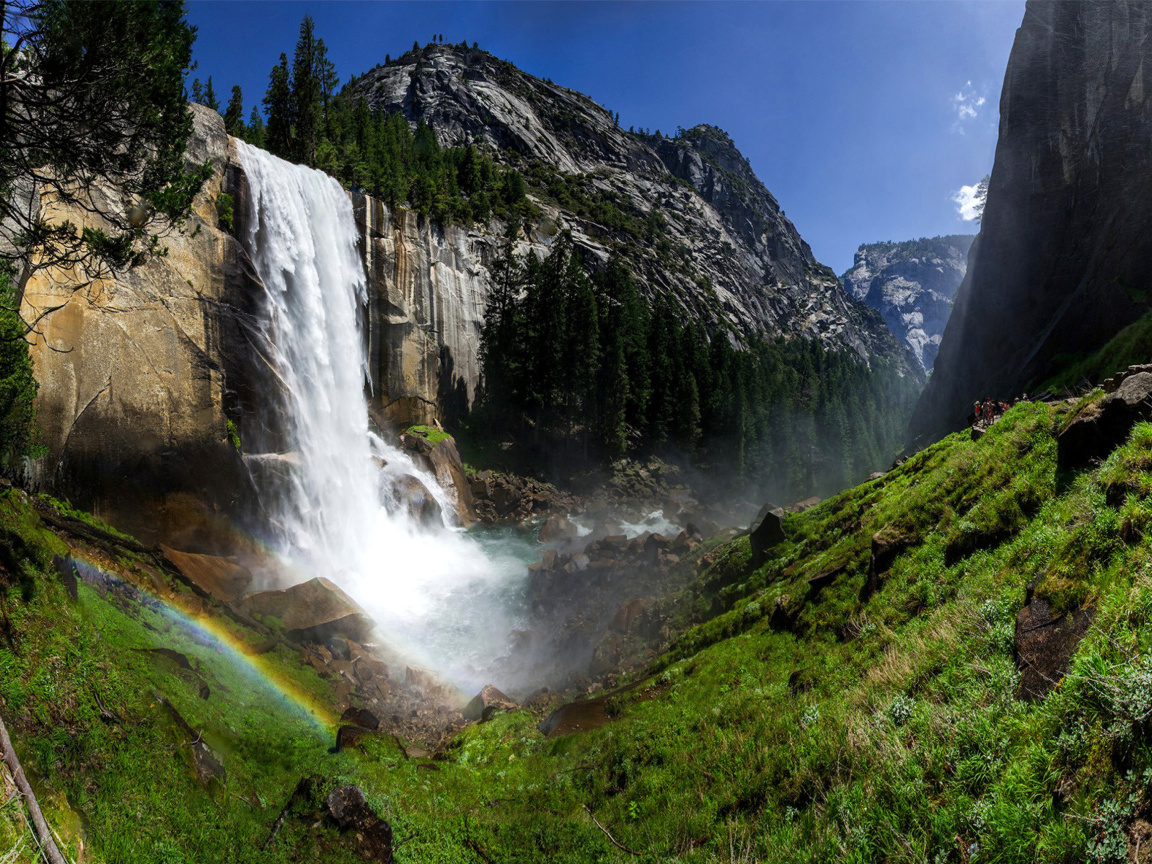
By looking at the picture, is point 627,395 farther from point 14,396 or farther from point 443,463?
point 14,396

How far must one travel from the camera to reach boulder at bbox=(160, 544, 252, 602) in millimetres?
16409

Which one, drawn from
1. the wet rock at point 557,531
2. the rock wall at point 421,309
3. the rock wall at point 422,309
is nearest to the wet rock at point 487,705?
the wet rock at point 557,531

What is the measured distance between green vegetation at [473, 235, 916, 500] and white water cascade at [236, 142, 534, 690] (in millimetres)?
18599

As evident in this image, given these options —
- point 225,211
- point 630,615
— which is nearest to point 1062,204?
point 630,615

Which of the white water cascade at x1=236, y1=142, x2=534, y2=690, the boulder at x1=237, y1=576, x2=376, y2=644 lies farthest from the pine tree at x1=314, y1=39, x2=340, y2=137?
the boulder at x1=237, y1=576, x2=376, y2=644

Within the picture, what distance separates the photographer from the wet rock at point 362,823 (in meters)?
7.19

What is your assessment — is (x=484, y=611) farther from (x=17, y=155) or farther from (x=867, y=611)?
(x=17, y=155)

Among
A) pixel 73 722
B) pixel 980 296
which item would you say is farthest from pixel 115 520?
pixel 980 296

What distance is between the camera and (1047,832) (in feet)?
11.8

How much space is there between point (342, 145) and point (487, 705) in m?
61.6

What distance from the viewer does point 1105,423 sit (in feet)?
26.1

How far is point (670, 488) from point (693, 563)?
104 ft

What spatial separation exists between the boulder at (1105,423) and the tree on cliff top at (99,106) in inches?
625

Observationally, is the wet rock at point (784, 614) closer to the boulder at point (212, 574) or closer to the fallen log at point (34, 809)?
the fallen log at point (34, 809)
